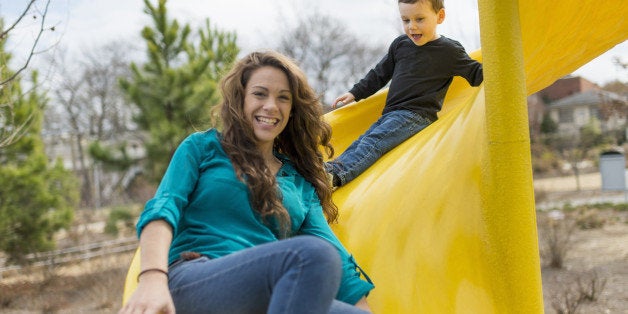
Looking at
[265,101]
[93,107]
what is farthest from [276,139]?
[93,107]

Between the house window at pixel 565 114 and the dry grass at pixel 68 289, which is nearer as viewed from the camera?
the dry grass at pixel 68 289

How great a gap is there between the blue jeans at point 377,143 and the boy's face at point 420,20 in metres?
0.31

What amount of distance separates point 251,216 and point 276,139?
0.34 metres

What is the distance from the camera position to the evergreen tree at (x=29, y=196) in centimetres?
891

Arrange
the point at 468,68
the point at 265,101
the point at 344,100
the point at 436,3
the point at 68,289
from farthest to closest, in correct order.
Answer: the point at 68,289, the point at 344,100, the point at 468,68, the point at 436,3, the point at 265,101

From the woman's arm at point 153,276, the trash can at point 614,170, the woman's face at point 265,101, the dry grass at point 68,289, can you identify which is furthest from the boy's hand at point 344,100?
the trash can at point 614,170

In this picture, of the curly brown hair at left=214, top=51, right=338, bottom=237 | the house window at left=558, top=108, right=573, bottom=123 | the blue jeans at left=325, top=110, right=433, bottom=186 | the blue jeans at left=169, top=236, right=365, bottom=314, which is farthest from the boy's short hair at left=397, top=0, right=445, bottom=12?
the house window at left=558, top=108, right=573, bottom=123

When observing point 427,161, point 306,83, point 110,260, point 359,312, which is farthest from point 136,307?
point 110,260

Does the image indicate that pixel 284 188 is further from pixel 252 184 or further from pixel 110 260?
pixel 110 260

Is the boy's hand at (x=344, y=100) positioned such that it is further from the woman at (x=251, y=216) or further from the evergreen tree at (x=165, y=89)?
the evergreen tree at (x=165, y=89)

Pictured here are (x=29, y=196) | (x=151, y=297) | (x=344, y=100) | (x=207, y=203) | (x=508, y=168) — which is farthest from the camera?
(x=29, y=196)

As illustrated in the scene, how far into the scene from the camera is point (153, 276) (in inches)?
46.1

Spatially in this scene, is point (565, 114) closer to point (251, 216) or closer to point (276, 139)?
point (276, 139)

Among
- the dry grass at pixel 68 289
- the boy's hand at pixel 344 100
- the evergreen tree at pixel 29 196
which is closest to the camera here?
the boy's hand at pixel 344 100
